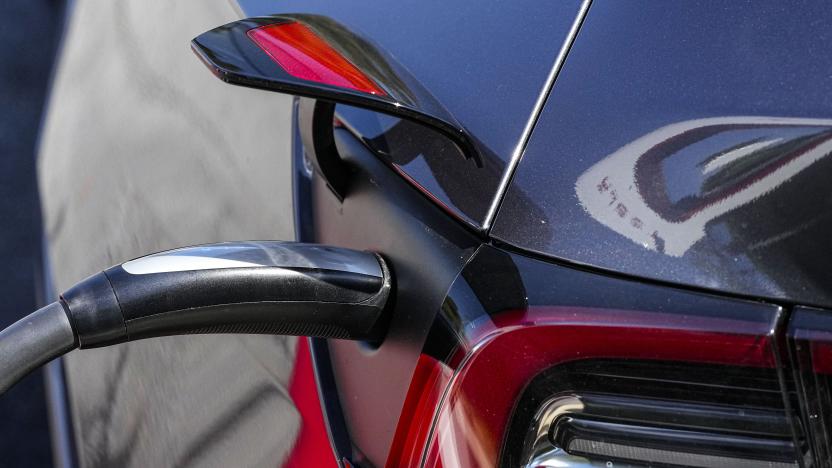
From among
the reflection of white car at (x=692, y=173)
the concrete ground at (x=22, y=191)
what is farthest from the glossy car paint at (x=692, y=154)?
the concrete ground at (x=22, y=191)

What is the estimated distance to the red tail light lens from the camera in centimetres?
102

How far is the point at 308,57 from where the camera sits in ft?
3.49

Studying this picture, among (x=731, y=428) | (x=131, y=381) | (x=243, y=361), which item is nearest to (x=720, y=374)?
(x=731, y=428)

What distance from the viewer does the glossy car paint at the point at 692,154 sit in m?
0.94

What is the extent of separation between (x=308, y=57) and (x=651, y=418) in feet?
1.58

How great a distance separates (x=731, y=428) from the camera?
0.92 m

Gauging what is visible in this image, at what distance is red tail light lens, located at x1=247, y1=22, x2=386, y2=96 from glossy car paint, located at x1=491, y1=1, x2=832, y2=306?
188 mm

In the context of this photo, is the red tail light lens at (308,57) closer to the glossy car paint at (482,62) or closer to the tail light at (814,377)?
the glossy car paint at (482,62)

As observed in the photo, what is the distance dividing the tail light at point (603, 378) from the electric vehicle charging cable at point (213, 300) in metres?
0.14

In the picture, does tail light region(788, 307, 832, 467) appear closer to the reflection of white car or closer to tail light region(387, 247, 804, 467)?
tail light region(387, 247, 804, 467)

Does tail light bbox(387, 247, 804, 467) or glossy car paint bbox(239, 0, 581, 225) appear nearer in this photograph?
tail light bbox(387, 247, 804, 467)

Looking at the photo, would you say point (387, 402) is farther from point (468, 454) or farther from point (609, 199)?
point (609, 199)

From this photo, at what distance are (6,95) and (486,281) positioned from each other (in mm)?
3281

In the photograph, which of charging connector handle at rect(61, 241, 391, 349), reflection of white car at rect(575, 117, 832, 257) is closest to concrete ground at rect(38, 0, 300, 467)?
charging connector handle at rect(61, 241, 391, 349)
